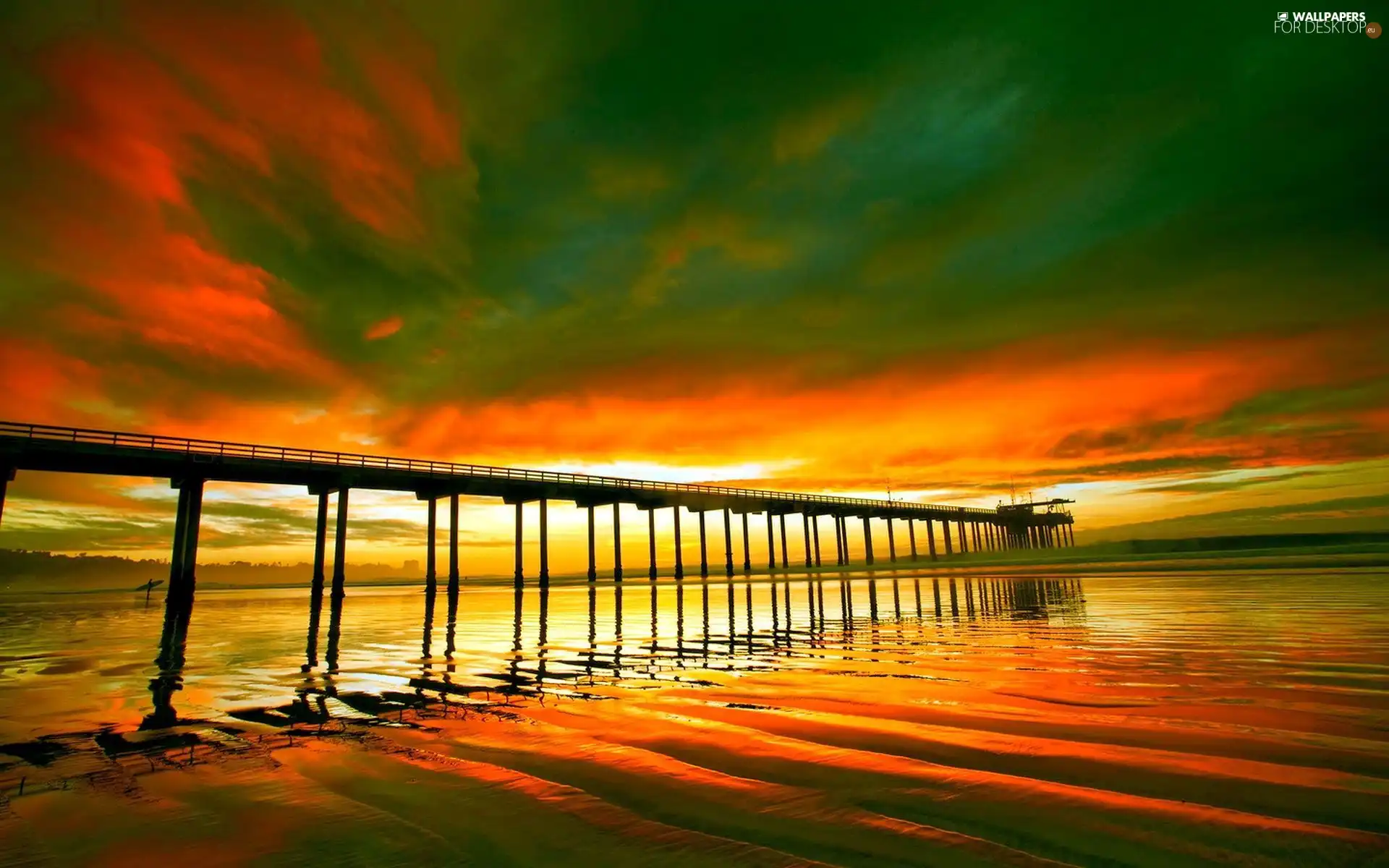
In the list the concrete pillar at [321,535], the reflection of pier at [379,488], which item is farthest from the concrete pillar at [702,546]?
the concrete pillar at [321,535]

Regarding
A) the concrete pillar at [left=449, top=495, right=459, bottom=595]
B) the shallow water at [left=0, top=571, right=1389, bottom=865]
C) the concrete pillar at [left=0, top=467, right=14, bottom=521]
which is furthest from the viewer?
the concrete pillar at [left=449, top=495, right=459, bottom=595]

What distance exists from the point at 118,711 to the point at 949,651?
8973mm

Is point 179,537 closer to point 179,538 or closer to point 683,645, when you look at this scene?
point 179,538

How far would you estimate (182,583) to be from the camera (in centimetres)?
2794

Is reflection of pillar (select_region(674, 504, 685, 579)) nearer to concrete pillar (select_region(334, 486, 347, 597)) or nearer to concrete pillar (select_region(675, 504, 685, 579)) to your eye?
concrete pillar (select_region(675, 504, 685, 579))

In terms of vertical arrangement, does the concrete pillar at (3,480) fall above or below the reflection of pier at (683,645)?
above

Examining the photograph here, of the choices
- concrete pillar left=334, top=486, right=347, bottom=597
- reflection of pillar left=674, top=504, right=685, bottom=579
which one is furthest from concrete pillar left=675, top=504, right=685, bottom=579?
concrete pillar left=334, top=486, right=347, bottom=597

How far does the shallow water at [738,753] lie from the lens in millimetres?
2465

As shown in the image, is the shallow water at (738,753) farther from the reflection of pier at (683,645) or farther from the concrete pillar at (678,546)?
the concrete pillar at (678,546)

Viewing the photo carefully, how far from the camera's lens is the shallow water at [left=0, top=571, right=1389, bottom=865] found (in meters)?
2.46

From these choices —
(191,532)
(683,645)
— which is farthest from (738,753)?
(191,532)

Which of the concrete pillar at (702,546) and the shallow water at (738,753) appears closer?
the shallow water at (738,753)

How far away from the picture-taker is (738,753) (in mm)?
3824

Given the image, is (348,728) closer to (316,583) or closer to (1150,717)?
(1150,717)
